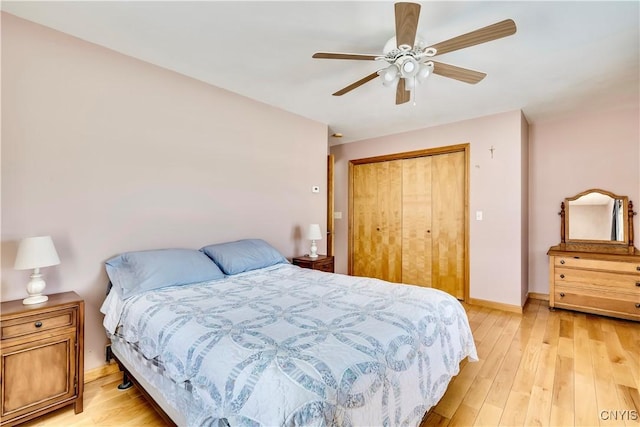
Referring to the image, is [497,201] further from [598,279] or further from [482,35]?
[482,35]

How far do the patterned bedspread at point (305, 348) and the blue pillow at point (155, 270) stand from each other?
88 millimetres

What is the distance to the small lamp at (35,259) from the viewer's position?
1.69 meters

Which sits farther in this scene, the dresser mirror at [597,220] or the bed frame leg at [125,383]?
the dresser mirror at [597,220]

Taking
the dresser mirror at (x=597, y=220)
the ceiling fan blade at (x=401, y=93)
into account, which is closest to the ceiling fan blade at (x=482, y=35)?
the ceiling fan blade at (x=401, y=93)

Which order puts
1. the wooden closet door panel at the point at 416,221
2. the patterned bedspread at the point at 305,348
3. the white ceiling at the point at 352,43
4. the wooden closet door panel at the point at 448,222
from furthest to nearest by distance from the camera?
the wooden closet door panel at the point at 416,221 < the wooden closet door panel at the point at 448,222 < the white ceiling at the point at 352,43 < the patterned bedspread at the point at 305,348

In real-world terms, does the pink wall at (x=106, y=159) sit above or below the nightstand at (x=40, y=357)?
above

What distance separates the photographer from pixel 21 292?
1.88 meters

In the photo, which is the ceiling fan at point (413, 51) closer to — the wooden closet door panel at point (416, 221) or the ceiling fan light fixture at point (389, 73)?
the ceiling fan light fixture at point (389, 73)

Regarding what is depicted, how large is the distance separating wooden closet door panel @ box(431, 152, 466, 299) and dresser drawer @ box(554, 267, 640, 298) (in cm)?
104

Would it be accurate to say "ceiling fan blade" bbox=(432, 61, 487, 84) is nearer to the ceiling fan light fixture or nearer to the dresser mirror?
the ceiling fan light fixture

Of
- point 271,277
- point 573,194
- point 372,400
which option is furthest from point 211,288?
point 573,194

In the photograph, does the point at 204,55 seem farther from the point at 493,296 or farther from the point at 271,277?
the point at 493,296

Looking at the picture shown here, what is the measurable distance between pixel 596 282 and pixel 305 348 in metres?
3.66

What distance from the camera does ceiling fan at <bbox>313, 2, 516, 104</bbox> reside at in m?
1.53
